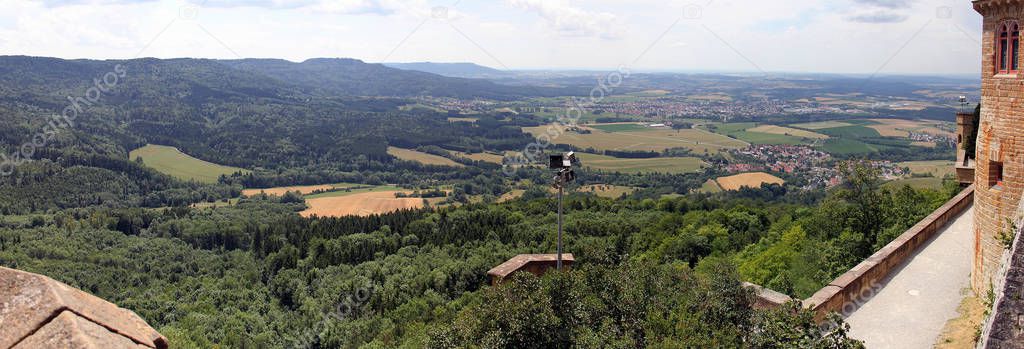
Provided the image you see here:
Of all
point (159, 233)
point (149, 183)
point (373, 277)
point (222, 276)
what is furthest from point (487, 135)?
point (373, 277)

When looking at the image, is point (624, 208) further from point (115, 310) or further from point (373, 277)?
point (115, 310)

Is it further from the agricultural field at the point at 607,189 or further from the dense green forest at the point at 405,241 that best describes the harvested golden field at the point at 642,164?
the agricultural field at the point at 607,189

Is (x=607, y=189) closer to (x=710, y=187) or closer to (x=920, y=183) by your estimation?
(x=710, y=187)

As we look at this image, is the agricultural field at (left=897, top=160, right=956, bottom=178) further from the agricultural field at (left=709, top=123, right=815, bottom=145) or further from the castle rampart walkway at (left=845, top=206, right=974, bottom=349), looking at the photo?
the castle rampart walkway at (left=845, top=206, right=974, bottom=349)

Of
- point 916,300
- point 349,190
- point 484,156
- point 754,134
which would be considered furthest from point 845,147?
point 916,300

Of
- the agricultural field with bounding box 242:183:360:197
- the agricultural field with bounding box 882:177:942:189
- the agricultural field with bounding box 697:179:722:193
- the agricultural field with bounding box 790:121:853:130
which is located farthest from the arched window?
the agricultural field with bounding box 790:121:853:130
